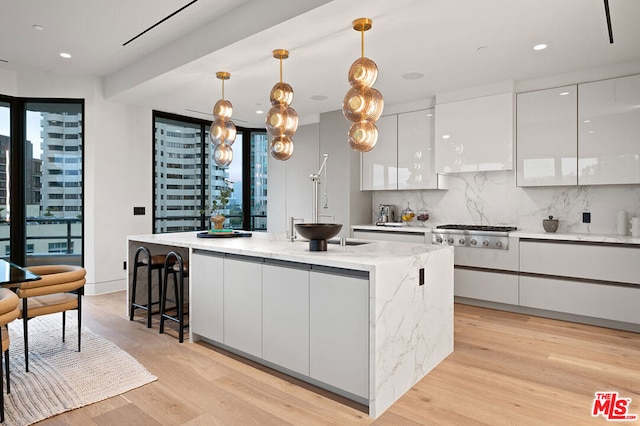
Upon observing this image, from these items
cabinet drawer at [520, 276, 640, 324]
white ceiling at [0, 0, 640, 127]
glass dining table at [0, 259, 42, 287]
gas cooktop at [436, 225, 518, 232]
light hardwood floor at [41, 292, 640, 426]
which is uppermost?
white ceiling at [0, 0, 640, 127]

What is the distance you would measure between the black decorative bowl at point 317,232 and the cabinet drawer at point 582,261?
2554 mm

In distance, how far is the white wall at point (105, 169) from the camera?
5109mm

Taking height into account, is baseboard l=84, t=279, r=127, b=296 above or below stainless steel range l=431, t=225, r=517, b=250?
below

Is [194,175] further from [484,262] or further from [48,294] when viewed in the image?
[484,262]

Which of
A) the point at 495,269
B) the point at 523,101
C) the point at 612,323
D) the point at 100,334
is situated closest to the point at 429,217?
the point at 495,269

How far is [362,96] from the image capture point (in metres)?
2.82

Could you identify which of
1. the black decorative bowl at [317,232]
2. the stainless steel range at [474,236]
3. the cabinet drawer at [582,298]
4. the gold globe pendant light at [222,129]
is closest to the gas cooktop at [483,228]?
the stainless steel range at [474,236]

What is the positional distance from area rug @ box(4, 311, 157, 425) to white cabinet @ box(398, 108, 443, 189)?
3856 mm

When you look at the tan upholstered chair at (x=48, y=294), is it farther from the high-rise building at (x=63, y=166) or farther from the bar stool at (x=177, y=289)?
the high-rise building at (x=63, y=166)

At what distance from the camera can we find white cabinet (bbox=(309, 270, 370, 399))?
86.9 inches

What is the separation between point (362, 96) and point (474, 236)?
8.05 ft

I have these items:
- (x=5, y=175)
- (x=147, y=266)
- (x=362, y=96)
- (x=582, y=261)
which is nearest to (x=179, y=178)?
(x=5, y=175)

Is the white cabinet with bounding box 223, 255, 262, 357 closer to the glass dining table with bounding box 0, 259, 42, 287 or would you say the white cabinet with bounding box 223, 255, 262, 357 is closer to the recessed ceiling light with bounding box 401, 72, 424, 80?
the glass dining table with bounding box 0, 259, 42, 287

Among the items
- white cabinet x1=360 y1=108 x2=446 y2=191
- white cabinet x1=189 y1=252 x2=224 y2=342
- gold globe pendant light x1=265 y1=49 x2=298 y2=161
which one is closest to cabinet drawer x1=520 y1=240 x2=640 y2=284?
white cabinet x1=360 y1=108 x2=446 y2=191
